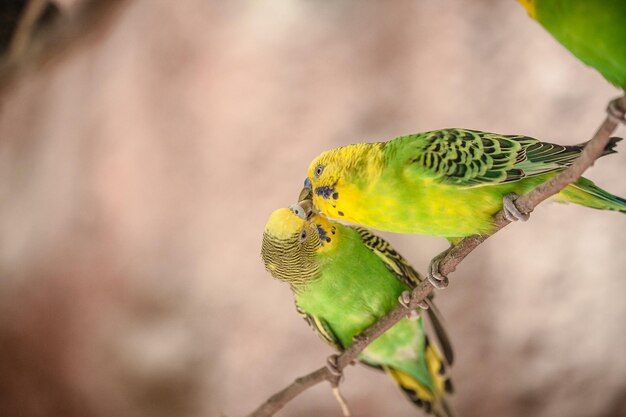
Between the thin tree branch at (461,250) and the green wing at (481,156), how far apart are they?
11 cm

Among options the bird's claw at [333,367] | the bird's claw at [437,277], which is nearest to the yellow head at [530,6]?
the bird's claw at [437,277]

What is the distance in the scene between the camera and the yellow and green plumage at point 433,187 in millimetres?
1709

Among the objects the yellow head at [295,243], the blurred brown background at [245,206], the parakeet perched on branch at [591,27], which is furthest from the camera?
the blurred brown background at [245,206]

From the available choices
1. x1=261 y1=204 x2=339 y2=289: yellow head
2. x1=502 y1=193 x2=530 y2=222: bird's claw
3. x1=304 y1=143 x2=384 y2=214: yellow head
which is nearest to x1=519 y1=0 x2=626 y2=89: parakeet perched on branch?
x1=502 y1=193 x2=530 y2=222: bird's claw

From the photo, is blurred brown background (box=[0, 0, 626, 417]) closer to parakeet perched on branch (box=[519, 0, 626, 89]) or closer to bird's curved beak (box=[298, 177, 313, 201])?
bird's curved beak (box=[298, 177, 313, 201])

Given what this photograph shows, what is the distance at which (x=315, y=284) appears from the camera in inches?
86.8

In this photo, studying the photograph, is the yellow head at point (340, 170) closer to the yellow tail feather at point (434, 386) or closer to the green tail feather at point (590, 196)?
the green tail feather at point (590, 196)

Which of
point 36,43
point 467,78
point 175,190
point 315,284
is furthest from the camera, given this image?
point 36,43

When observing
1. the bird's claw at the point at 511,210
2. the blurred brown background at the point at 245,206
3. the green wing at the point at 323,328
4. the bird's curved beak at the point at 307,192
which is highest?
the blurred brown background at the point at 245,206

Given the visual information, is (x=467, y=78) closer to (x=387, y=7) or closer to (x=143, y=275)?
(x=387, y=7)

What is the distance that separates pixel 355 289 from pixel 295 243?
0.48m

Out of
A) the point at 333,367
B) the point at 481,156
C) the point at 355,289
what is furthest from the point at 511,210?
the point at 333,367

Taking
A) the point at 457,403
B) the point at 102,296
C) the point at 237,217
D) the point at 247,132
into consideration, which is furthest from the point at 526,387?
the point at 102,296

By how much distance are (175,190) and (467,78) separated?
6.85 feet
